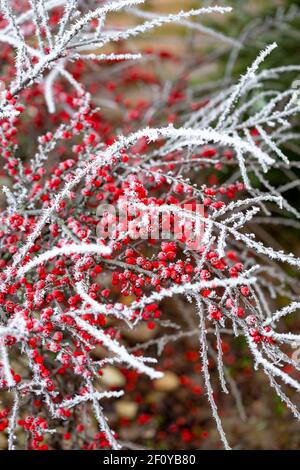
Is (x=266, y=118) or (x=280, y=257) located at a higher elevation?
(x=266, y=118)

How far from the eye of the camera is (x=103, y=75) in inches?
91.0

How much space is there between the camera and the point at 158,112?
87.7 inches

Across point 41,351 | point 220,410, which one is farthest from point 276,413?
point 41,351

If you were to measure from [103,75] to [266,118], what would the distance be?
1.12 m

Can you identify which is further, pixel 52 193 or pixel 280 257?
pixel 52 193

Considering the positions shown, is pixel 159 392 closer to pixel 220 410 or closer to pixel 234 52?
pixel 220 410

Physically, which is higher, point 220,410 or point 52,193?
point 52,193
